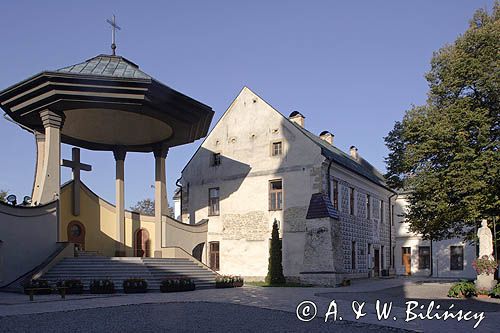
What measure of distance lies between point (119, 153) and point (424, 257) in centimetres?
2700

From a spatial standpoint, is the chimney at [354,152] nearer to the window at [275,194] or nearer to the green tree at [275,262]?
the window at [275,194]

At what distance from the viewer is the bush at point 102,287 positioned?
18750mm

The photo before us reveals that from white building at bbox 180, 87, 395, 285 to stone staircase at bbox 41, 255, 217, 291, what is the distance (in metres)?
5.49

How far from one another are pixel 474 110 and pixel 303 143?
9.47 m

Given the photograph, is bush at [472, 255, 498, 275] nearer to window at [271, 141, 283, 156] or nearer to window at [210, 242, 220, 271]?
window at [271, 141, 283, 156]

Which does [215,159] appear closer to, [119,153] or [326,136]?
[119,153]

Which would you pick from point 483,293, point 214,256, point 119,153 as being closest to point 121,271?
point 119,153

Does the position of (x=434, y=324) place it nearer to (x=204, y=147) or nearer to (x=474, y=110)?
(x=474, y=110)

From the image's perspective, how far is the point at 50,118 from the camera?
2186 centimetres

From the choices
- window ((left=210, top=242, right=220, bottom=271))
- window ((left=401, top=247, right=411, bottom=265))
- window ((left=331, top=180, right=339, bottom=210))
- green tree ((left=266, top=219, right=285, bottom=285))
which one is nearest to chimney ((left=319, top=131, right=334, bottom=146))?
window ((left=331, top=180, right=339, bottom=210))

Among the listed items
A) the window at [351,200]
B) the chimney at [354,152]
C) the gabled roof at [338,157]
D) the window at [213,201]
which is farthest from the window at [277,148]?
the chimney at [354,152]

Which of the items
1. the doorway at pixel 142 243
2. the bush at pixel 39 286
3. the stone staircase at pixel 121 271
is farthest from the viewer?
the doorway at pixel 142 243

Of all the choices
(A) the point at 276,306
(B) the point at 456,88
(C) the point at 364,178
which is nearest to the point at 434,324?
(A) the point at 276,306

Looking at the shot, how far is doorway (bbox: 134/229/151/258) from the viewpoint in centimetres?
2891
